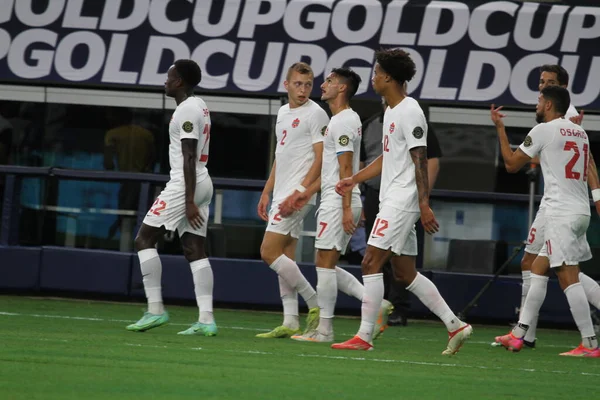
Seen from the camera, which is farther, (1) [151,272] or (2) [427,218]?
(1) [151,272]

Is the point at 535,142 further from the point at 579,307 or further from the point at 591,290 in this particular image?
the point at 591,290

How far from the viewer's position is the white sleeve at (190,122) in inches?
374

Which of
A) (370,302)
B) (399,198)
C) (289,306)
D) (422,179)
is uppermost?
(422,179)

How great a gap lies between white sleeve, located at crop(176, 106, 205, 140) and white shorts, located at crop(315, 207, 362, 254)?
1067 mm

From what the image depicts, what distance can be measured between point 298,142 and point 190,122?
95 centimetres

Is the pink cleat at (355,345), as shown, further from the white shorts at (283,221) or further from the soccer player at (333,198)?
the white shorts at (283,221)

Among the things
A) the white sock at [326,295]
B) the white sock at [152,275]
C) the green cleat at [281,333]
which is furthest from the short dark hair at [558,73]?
the white sock at [152,275]

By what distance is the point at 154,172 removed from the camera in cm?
1478

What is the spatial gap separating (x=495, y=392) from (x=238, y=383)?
4.32 feet

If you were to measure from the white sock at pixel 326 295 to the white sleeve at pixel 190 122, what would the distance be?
53.3 inches

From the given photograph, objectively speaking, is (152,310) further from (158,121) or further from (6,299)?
(158,121)

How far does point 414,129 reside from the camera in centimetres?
862

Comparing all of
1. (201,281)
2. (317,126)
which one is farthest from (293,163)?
(201,281)

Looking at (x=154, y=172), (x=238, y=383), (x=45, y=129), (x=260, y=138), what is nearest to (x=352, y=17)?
(x=260, y=138)
